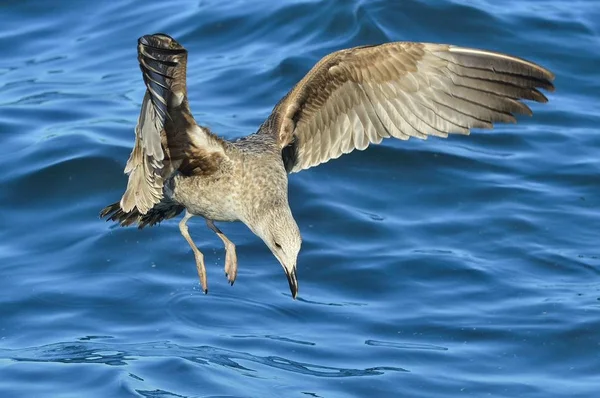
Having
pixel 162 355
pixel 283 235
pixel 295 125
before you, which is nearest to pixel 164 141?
pixel 283 235

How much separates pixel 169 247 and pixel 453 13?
5.23 metres

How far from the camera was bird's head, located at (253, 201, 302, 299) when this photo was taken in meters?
7.54

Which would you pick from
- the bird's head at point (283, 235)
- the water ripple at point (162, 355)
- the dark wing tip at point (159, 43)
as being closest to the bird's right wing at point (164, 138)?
the dark wing tip at point (159, 43)

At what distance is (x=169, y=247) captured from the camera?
40.0 ft

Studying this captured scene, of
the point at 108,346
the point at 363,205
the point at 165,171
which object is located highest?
the point at 165,171

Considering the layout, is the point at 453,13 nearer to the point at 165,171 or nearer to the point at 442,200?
the point at 442,200

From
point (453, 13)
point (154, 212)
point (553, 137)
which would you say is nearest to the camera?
point (154, 212)

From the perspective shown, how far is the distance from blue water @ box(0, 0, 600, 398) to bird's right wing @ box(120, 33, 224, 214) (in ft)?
7.82

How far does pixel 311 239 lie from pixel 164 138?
15.1 feet

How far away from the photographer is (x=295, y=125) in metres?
8.80

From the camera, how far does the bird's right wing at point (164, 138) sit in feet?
23.3

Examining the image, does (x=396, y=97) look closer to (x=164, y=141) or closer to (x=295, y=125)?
(x=295, y=125)

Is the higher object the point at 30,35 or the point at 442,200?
the point at 30,35

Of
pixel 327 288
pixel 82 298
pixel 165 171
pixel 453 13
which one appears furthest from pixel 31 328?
pixel 453 13
